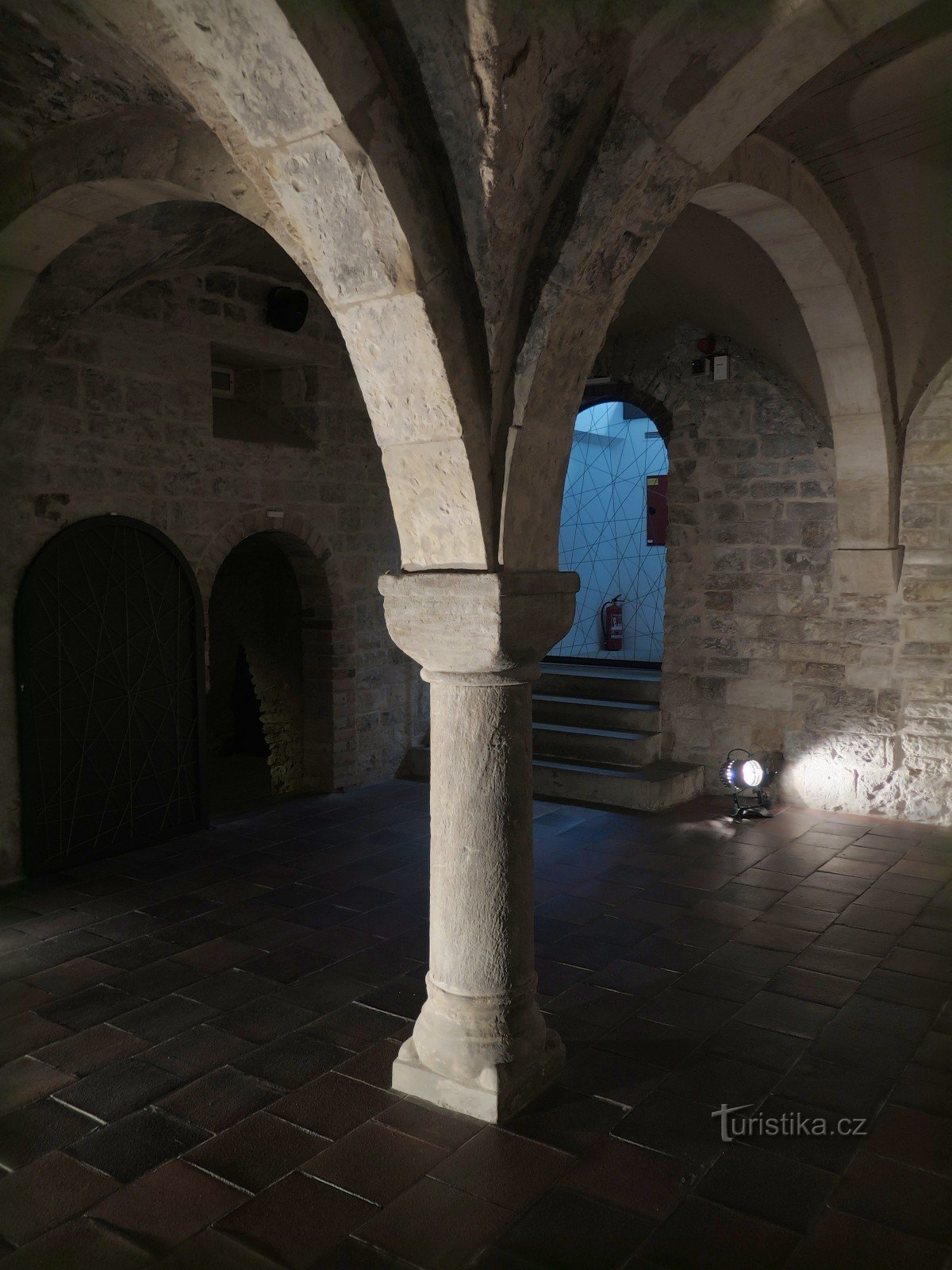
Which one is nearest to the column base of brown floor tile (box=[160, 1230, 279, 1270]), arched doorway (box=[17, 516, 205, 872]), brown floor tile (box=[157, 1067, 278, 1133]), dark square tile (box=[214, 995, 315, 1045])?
brown floor tile (box=[157, 1067, 278, 1133])

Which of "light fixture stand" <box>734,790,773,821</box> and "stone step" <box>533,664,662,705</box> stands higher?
"stone step" <box>533,664,662,705</box>

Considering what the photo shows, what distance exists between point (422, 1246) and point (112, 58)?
3.62 meters

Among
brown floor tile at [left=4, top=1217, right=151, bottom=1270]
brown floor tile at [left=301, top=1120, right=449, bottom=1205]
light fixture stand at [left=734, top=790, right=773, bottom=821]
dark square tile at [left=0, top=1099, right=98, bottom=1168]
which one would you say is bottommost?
brown floor tile at [left=4, top=1217, right=151, bottom=1270]

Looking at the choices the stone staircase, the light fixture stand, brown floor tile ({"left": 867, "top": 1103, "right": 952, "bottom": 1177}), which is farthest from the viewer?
the stone staircase

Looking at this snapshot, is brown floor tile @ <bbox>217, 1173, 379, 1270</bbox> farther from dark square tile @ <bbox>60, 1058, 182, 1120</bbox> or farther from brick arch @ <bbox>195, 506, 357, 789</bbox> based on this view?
brick arch @ <bbox>195, 506, 357, 789</bbox>

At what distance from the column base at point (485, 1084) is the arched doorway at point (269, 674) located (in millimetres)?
3541

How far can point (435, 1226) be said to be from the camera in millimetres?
2396

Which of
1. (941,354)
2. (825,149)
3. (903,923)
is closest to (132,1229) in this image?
(903,923)

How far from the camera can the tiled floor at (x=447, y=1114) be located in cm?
238

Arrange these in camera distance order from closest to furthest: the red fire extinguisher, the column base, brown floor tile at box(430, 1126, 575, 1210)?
brown floor tile at box(430, 1126, 575, 1210)
the column base
the red fire extinguisher

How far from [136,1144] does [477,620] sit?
1.69 m

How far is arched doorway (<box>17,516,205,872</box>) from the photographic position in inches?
198

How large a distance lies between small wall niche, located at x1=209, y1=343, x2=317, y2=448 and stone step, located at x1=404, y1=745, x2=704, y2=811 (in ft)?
8.76

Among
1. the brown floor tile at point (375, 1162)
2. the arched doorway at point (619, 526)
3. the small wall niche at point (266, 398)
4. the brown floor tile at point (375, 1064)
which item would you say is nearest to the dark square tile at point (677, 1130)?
the brown floor tile at point (375, 1162)
